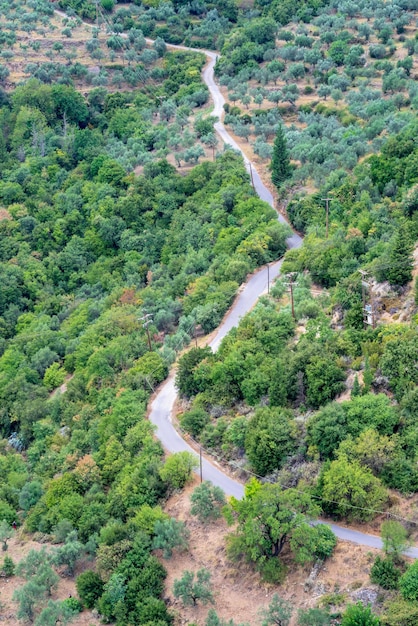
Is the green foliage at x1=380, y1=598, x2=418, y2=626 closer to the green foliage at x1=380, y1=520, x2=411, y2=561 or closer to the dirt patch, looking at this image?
the dirt patch

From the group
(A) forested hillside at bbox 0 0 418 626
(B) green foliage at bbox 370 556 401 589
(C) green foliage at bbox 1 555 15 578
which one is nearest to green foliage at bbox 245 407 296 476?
(A) forested hillside at bbox 0 0 418 626

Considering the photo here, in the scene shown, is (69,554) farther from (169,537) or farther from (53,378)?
(53,378)

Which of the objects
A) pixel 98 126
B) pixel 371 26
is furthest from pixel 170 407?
pixel 371 26

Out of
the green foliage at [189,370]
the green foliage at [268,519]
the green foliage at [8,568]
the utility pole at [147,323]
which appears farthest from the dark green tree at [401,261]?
the green foliage at [8,568]

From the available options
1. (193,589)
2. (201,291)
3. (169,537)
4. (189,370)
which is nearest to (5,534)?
(169,537)

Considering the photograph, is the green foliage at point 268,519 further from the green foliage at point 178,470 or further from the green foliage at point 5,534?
the green foliage at point 5,534

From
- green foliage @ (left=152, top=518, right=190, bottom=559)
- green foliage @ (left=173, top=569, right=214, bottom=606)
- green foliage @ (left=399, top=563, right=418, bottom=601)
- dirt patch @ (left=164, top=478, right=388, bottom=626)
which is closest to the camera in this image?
green foliage @ (left=399, top=563, right=418, bottom=601)
